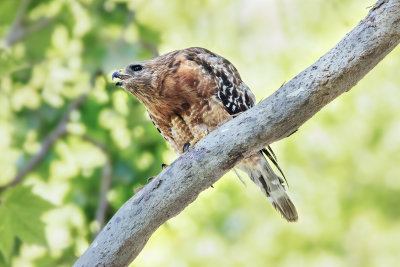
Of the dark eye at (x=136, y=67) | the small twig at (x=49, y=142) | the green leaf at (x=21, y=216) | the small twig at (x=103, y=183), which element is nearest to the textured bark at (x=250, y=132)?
the green leaf at (x=21, y=216)

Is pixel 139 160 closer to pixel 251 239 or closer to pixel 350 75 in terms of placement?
pixel 251 239

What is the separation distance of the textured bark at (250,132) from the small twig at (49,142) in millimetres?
3187

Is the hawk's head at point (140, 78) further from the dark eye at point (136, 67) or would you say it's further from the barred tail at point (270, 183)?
the barred tail at point (270, 183)

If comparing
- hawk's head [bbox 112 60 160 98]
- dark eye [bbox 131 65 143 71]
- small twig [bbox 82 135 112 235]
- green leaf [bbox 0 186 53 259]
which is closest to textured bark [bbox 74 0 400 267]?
green leaf [bbox 0 186 53 259]

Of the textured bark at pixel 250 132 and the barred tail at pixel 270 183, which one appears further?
the barred tail at pixel 270 183

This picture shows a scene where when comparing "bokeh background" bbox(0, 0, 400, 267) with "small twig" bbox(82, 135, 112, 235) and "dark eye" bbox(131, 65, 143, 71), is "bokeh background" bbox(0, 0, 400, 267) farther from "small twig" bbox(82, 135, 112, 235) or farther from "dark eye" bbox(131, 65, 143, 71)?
"dark eye" bbox(131, 65, 143, 71)

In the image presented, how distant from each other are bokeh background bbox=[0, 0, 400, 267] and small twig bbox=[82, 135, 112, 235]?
0.02 meters

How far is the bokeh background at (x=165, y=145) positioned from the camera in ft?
16.0

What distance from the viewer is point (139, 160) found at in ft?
19.6

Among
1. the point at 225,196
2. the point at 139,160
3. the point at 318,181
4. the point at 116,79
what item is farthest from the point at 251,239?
the point at 116,79

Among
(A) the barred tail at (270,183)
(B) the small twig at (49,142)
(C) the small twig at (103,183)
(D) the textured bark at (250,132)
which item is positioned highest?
(B) the small twig at (49,142)

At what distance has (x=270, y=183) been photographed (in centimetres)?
401

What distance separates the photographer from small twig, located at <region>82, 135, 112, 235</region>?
17.5ft

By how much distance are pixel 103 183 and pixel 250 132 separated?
3.41 metres
